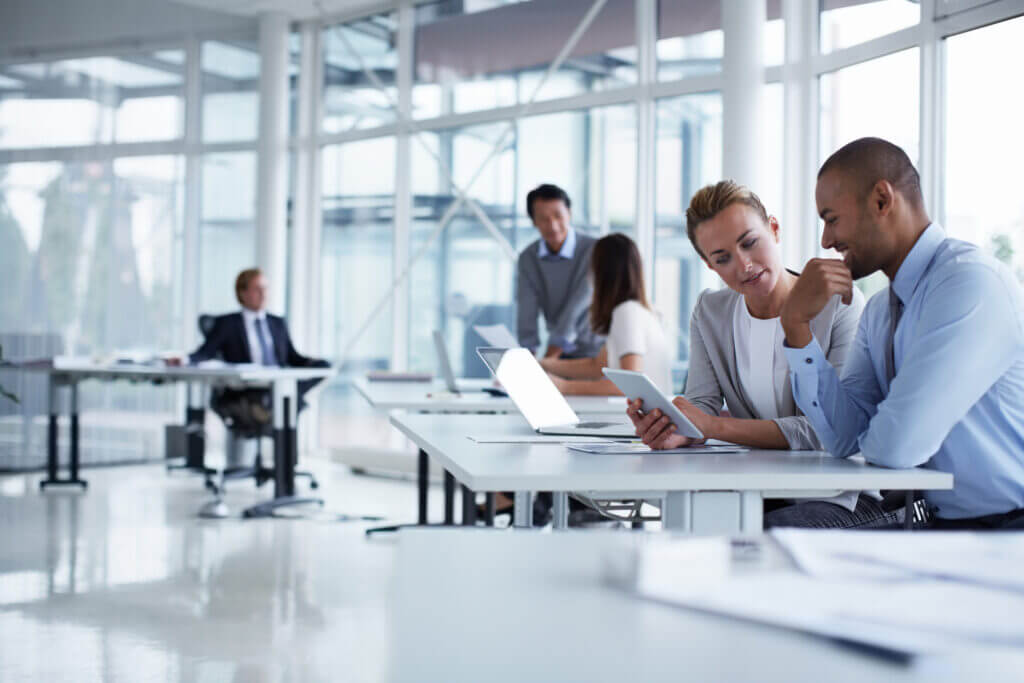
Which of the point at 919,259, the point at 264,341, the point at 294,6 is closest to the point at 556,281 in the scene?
the point at 264,341

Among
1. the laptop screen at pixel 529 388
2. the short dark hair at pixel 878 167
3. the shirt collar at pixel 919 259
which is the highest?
the short dark hair at pixel 878 167

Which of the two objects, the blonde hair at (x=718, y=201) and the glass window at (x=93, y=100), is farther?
the glass window at (x=93, y=100)

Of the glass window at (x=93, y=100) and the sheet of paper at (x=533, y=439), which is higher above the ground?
the glass window at (x=93, y=100)

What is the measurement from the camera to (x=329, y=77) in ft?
26.0

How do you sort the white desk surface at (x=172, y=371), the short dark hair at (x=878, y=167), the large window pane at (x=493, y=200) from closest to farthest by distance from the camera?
the short dark hair at (x=878, y=167)
the white desk surface at (x=172, y=371)
the large window pane at (x=493, y=200)

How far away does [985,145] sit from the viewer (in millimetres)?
4180

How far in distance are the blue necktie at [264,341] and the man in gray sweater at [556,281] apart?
228cm

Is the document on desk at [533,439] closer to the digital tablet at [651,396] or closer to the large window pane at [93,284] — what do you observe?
the digital tablet at [651,396]

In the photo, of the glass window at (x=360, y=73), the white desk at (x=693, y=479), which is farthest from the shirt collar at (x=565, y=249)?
the glass window at (x=360, y=73)

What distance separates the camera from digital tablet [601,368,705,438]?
178cm

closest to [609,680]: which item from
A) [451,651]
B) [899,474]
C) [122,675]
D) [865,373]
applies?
[451,651]

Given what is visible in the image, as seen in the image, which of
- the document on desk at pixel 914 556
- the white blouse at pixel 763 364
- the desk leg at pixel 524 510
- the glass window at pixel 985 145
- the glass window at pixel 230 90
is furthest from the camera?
the glass window at pixel 230 90

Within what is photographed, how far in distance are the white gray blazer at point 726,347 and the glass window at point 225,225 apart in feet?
20.5

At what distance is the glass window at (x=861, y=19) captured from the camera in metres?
4.53
